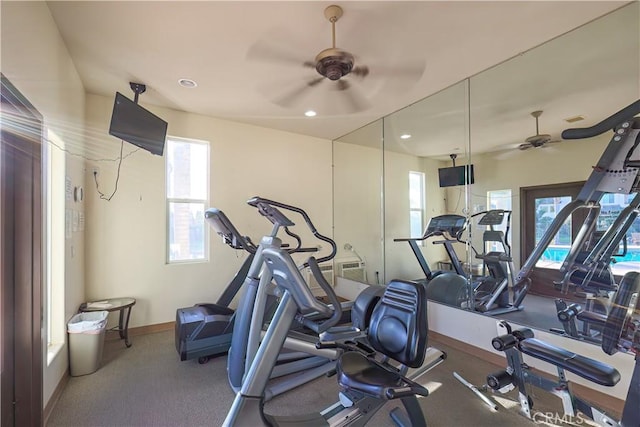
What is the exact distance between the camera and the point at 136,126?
2.93 metres

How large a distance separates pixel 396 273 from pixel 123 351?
389 cm

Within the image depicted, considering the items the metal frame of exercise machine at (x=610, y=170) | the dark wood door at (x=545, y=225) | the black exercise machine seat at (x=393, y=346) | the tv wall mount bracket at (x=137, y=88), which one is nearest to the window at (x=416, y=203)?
the dark wood door at (x=545, y=225)

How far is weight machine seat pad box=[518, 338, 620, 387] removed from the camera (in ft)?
4.81

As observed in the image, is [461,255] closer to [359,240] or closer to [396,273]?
[396,273]

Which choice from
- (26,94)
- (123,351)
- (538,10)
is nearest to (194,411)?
(123,351)

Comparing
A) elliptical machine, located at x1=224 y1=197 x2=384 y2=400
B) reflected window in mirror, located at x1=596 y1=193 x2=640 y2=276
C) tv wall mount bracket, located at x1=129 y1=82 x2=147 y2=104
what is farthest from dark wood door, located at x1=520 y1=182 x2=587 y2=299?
tv wall mount bracket, located at x1=129 y1=82 x2=147 y2=104

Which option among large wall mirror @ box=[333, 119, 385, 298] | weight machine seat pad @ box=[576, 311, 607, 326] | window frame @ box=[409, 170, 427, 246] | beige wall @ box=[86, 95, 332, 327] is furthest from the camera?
large wall mirror @ box=[333, 119, 385, 298]

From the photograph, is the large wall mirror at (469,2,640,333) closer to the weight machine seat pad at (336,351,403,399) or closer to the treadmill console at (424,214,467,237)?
the treadmill console at (424,214,467,237)

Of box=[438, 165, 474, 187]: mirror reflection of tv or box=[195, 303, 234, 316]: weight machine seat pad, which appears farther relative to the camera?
box=[438, 165, 474, 187]: mirror reflection of tv

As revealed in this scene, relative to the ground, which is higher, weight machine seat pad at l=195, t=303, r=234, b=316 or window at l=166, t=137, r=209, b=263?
window at l=166, t=137, r=209, b=263

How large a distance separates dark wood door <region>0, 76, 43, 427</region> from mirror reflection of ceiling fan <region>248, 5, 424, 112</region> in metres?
1.72

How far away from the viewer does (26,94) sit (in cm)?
169

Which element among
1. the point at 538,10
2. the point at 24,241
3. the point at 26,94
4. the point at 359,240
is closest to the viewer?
the point at 26,94

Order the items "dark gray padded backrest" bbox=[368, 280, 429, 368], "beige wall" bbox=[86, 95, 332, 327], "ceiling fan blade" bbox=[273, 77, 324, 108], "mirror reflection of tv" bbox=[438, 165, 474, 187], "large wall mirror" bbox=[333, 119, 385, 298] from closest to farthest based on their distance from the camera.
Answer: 1. "dark gray padded backrest" bbox=[368, 280, 429, 368]
2. "ceiling fan blade" bbox=[273, 77, 324, 108]
3. "beige wall" bbox=[86, 95, 332, 327]
4. "mirror reflection of tv" bbox=[438, 165, 474, 187]
5. "large wall mirror" bbox=[333, 119, 385, 298]
